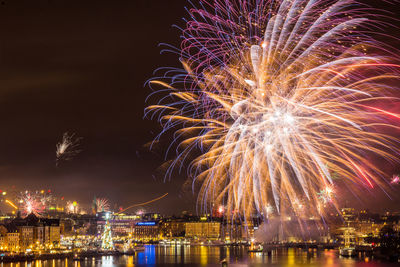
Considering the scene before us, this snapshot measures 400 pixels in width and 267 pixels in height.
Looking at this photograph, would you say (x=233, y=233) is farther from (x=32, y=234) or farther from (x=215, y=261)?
(x=215, y=261)

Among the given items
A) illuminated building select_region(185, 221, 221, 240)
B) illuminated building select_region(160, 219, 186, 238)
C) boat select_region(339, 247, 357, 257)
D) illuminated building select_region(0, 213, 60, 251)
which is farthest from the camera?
illuminated building select_region(160, 219, 186, 238)

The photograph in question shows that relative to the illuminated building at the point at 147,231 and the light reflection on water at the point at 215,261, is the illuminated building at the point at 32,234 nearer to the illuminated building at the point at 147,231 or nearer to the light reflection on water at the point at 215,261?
the light reflection on water at the point at 215,261

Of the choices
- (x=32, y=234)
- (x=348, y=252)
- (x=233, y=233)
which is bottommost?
(x=233, y=233)

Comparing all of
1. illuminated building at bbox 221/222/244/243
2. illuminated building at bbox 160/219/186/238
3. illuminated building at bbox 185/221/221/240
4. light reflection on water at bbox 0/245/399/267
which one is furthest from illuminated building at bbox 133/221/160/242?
light reflection on water at bbox 0/245/399/267

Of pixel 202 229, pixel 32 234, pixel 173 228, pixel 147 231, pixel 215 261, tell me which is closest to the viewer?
pixel 215 261

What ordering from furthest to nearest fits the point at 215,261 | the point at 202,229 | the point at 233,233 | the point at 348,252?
the point at 202,229 → the point at 233,233 → the point at 348,252 → the point at 215,261

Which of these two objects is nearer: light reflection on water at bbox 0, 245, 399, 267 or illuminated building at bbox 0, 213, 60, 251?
light reflection on water at bbox 0, 245, 399, 267

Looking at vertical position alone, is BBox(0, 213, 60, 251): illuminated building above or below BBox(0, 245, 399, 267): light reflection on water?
above

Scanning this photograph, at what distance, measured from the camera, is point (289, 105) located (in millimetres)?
26875

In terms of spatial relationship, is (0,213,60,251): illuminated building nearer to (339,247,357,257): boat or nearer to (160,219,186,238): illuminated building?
(339,247,357,257): boat

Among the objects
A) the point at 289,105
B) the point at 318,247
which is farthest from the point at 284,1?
the point at 318,247

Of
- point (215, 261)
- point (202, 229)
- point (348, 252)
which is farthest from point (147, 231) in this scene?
point (215, 261)

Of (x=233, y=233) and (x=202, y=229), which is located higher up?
(x=202, y=229)

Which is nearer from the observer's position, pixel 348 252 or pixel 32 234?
pixel 348 252
